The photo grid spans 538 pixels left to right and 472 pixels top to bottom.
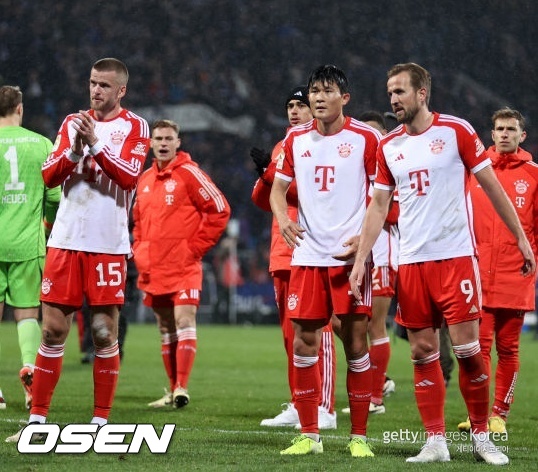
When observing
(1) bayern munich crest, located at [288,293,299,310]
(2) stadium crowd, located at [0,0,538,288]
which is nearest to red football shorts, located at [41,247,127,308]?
(1) bayern munich crest, located at [288,293,299,310]

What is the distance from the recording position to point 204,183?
9.09 metres

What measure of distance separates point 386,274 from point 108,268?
293cm

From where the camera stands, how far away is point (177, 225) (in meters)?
9.11

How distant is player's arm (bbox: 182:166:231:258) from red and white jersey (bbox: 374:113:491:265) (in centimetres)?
338

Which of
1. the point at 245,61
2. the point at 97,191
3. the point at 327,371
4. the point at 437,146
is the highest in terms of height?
the point at 245,61

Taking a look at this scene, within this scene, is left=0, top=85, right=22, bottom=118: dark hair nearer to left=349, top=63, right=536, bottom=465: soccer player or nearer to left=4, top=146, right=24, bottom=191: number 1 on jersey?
left=4, top=146, right=24, bottom=191: number 1 on jersey

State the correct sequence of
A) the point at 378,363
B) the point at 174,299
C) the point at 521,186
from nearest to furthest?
1. the point at 521,186
2. the point at 378,363
3. the point at 174,299

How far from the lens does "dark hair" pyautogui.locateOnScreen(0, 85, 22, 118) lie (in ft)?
24.9

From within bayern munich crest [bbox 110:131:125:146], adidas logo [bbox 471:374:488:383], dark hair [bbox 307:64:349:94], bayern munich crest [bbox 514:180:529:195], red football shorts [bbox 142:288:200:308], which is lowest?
red football shorts [bbox 142:288:200:308]

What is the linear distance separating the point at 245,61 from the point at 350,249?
68.0 feet

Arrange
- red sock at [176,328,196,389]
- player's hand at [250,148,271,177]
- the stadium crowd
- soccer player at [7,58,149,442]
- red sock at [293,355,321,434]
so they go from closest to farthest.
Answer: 1. red sock at [293,355,321,434]
2. soccer player at [7,58,149,442]
3. player's hand at [250,148,271,177]
4. red sock at [176,328,196,389]
5. the stadium crowd

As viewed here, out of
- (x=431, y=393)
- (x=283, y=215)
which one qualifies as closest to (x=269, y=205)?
(x=283, y=215)

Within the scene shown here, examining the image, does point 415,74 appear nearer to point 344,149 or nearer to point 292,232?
point 344,149

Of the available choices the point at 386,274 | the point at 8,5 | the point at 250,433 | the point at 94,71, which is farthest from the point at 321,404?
the point at 8,5
